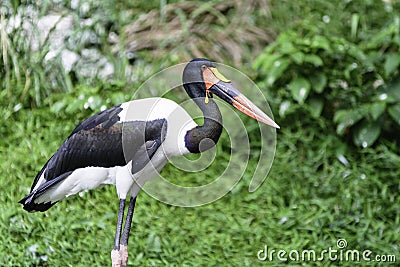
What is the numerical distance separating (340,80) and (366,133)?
1.86 ft

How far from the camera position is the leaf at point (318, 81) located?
17.8 feet

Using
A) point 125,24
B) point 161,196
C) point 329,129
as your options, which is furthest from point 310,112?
point 125,24

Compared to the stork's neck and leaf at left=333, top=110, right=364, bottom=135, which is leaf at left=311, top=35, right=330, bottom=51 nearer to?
leaf at left=333, top=110, right=364, bottom=135

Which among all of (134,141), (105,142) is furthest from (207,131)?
(105,142)

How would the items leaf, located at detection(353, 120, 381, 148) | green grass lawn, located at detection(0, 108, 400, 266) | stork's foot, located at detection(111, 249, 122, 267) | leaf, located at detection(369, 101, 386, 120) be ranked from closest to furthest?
1. stork's foot, located at detection(111, 249, 122, 267)
2. green grass lawn, located at detection(0, 108, 400, 266)
3. leaf, located at detection(369, 101, 386, 120)
4. leaf, located at detection(353, 120, 381, 148)

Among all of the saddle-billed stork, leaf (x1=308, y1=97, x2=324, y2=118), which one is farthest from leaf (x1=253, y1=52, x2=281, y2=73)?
the saddle-billed stork

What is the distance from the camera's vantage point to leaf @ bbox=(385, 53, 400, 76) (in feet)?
17.3

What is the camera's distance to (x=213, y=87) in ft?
10.8

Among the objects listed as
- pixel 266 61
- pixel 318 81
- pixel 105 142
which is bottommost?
pixel 318 81

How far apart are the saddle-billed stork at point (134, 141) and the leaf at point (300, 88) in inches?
80.5

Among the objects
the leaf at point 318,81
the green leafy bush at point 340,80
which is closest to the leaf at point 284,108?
the green leafy bush at point 340,80

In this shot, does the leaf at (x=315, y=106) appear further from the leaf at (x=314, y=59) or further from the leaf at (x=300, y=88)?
the leaf at (x=314, y=59)

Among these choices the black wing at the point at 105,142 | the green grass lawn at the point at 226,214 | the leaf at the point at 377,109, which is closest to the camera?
the black wing at the point at 105,142

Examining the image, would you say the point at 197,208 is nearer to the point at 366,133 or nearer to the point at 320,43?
the point at 366,133
